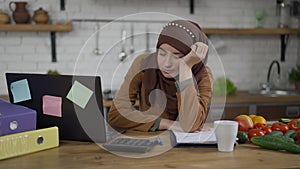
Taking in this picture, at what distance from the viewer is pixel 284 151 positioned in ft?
5.86

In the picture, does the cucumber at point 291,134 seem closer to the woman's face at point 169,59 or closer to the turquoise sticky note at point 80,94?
the woman's face at point 169,59

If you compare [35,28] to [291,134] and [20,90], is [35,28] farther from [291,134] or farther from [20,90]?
[291,134]

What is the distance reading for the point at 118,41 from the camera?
4.29 metres

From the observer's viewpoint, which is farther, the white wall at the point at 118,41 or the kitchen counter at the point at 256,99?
the white wall at the point at 118,41

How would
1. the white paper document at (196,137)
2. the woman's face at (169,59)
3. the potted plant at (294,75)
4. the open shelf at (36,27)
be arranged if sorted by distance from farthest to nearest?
the potted plant at (294,75)
the open shelf at (36,27)
the woman's face at (169,59)
the white paper document at (196,137)

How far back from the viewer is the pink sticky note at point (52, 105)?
6.19 ft

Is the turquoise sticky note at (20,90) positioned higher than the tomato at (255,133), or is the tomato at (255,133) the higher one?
the turquoise sticky note at (20,90)

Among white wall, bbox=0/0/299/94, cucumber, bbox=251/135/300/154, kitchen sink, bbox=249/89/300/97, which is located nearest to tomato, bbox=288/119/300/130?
cucumber, bbox=251/135/300/154

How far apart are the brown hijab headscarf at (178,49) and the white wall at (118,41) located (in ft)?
4.80

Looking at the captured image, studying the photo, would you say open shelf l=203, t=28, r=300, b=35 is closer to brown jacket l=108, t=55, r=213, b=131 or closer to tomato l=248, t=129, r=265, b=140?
brown jacket l=108, t=55, r=213, b=131

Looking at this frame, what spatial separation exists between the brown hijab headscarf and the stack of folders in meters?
0.71

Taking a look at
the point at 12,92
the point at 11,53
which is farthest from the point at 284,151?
the point at 11,53

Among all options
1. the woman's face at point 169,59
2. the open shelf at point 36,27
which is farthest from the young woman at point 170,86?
the open shelf at point 36,27

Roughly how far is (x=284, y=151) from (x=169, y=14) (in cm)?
278
